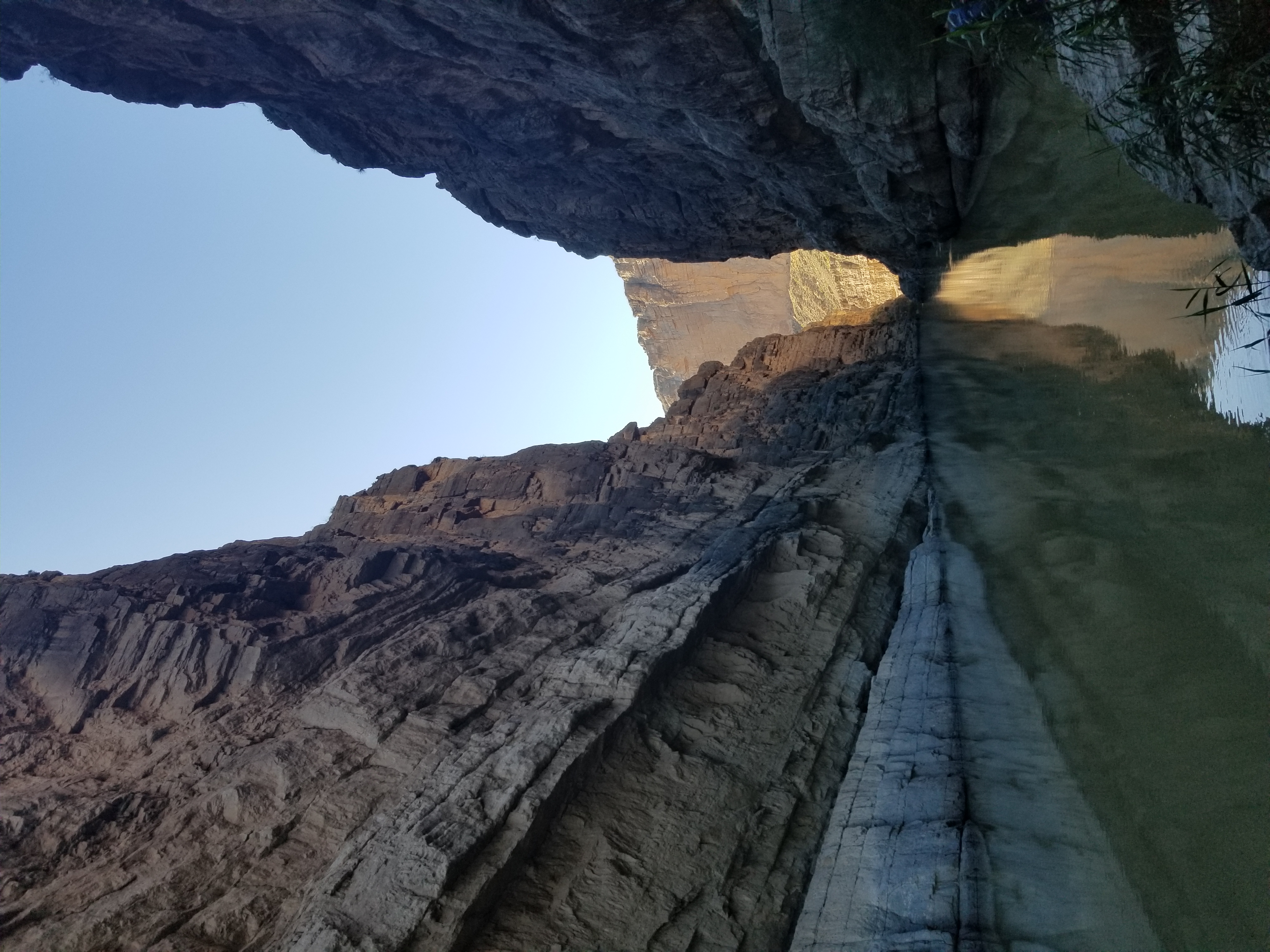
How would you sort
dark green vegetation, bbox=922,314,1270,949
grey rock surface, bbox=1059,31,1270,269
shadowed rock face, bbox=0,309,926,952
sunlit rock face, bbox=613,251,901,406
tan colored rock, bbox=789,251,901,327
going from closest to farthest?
dark green vegetation, bbox=922,314,1270,949, grey rock surface, bbox=1059,31,1270,269, shadowed rock face, bbox=0,309,926,952, tan colored rock, bbox=789,251,901,327, sunlit rock face, bbox=613,251,901,406

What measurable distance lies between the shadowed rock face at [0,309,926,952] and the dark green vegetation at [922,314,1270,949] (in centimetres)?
198

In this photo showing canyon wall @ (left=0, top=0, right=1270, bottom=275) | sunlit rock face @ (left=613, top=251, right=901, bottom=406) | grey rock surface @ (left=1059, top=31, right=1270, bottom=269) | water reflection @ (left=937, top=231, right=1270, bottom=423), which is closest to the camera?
grey rock surface @ (left=1059, top=31, right=1270, bottom=269)

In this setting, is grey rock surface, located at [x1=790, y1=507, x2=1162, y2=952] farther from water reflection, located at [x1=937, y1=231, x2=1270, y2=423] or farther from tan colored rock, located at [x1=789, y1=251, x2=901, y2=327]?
tan colored rock, located at [x1=789, y1=251, x2=901, y2=327]

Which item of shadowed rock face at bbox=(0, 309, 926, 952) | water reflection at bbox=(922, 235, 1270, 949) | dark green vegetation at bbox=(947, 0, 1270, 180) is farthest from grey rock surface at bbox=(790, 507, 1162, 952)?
dark green vegetation at bbox=(947, 0, 1270, 180)

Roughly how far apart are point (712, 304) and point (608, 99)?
3103 centimetres

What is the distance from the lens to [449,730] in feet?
25.6

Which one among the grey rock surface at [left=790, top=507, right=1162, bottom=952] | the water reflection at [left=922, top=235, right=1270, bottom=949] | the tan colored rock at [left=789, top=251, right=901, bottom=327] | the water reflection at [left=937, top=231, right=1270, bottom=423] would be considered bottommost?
the grey rock surface at [left=790, top=507, right=1162, bottom=952]

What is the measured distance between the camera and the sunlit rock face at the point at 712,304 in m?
44.0

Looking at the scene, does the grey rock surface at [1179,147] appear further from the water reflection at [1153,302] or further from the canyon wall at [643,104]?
the water reflection at [1153,302]

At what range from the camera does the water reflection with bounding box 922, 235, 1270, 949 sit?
17.6ft

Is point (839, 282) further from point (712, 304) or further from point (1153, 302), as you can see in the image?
point (1153, 302)

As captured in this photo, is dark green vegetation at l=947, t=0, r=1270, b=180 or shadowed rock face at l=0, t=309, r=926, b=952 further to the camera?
Result: shadowed rock face at l=0, t=309, r=926, b=952

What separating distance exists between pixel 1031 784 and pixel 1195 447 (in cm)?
341

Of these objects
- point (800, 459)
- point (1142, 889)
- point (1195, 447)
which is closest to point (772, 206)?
→ point (800, 459)
